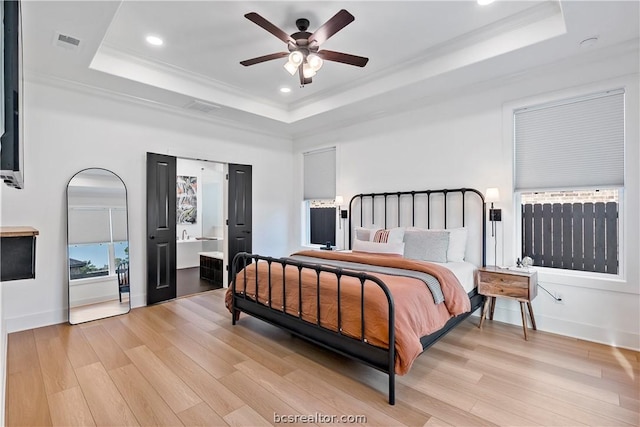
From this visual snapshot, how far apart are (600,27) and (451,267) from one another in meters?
2.47

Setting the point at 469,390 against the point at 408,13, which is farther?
the point at 408,13

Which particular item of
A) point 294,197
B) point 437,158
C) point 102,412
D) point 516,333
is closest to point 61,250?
point 102,412

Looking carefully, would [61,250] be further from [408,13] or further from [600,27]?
[600,27]

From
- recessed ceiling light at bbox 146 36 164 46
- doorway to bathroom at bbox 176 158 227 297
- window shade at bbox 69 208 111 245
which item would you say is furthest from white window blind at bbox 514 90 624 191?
doorway to bathroom at bbox 176 158 227 297

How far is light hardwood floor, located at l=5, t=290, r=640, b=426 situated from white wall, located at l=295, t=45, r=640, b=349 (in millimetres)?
305

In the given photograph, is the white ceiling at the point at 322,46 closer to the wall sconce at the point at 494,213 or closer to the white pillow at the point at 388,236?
the wall sconce at the point at 494,213

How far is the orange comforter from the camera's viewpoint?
7.26 ft

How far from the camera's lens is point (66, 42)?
9.53ft

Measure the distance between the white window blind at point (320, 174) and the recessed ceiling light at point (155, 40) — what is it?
310 centimetres

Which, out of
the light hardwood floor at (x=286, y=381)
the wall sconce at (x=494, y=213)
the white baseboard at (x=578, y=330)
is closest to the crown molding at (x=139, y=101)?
the light hardwood floor at (x=286, y=381)

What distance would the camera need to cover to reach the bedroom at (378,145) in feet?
10.0

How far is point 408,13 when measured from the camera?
9.53ft

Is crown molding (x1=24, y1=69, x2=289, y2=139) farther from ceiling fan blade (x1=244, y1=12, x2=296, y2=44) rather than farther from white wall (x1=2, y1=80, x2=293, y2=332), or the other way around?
ceiling fan blade (x1=244, y1=12, x2=296, y2=44)

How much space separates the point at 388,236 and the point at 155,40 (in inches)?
135
